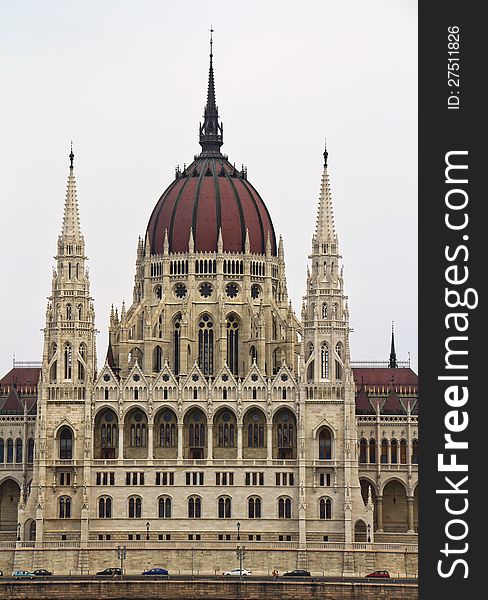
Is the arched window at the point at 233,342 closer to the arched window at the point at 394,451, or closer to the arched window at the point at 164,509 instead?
the arched window at the point at 394,451

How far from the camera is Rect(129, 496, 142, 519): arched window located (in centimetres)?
14688

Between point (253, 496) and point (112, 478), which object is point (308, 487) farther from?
point (112, 478)

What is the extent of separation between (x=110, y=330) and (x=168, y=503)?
837 inches

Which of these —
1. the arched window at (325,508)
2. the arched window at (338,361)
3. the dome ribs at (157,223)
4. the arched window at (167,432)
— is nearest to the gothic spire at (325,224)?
the arched window at (338,361)

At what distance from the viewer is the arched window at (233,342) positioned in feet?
523

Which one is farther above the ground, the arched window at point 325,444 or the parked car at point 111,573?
the arched window at point 325,444

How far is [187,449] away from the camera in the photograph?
150 meters

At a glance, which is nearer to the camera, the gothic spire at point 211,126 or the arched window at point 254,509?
the arched window at point 254,509

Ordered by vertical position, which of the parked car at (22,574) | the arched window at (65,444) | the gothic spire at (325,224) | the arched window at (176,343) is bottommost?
the parked car at (22,574)

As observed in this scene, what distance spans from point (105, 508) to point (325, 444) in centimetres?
1827

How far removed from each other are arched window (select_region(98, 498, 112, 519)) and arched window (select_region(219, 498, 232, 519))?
882 centimetres

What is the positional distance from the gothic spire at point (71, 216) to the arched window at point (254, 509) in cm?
2627

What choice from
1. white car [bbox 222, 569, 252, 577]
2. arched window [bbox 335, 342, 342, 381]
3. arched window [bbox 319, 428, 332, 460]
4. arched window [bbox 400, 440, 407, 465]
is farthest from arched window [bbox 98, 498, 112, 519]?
arched window [bbox 400, 440, 407, 465]

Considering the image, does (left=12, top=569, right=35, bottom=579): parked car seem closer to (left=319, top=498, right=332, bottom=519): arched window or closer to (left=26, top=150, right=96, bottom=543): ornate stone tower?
(left=26, top=150, right=96, bottom=543): ornate stone tower
